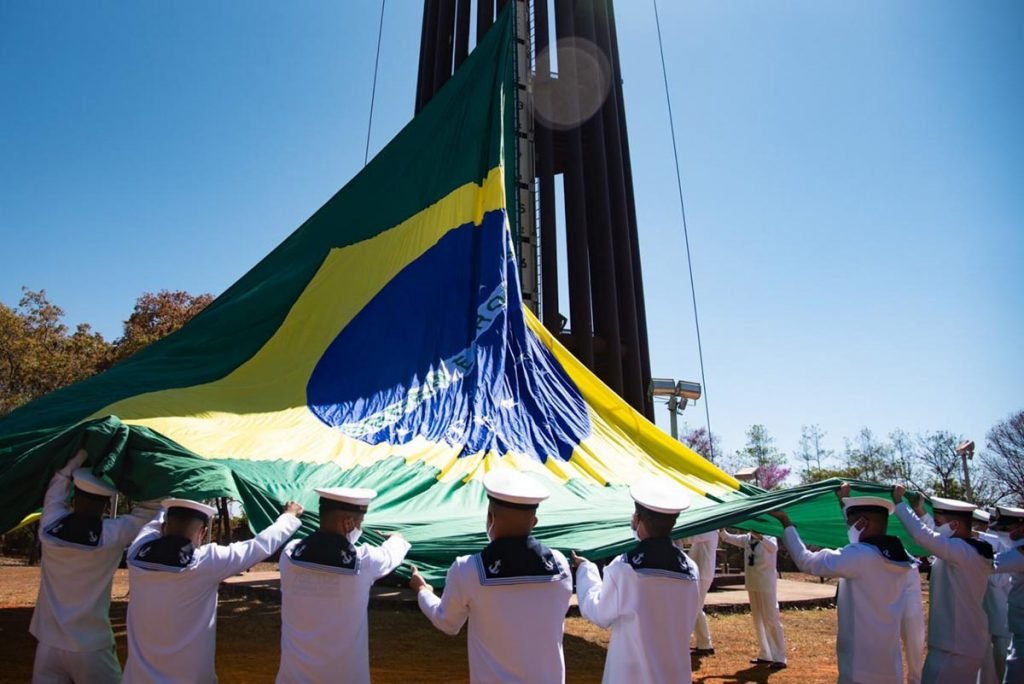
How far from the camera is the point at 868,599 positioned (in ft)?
14.3

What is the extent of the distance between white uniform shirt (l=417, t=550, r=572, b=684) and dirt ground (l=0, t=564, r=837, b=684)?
11.4 ft

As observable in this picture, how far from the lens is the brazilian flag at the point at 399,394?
13.8 ft

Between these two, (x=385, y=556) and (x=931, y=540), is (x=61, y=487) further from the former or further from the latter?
(x=931, y=540)

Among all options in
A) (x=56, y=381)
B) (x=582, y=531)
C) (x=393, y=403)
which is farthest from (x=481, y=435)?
(x=56, y=381)

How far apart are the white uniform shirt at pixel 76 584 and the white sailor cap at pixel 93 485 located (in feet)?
0.58

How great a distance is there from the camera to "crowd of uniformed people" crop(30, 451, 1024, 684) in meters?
3.16

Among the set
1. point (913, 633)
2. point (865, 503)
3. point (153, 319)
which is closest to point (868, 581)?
point (865, 503)

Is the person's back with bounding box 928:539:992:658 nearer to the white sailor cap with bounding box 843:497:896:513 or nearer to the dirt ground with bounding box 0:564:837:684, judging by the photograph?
the white sailor cap with bounding box 843:497:896:513

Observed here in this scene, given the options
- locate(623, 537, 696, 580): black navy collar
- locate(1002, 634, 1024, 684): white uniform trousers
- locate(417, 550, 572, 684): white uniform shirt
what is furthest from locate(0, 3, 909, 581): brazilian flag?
locate(1002, 634, 1024, 684): white uniform trousers

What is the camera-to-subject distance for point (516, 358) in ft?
20.4

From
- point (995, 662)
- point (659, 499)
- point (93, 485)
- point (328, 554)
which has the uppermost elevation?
point (93, 485)

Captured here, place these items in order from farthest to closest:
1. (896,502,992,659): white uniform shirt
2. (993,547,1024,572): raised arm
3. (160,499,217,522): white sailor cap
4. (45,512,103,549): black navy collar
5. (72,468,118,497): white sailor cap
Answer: (993,547,1024,572): raised arm → (896,502,992,659): white uniform shirt → (72,468,118,497): white sailor cap → (45,512,103,549): black navy collar → (160,499,217,522): white sailor cap

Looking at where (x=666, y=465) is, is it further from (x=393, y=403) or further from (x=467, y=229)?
(x=467, y=229)

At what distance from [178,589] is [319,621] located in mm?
775
